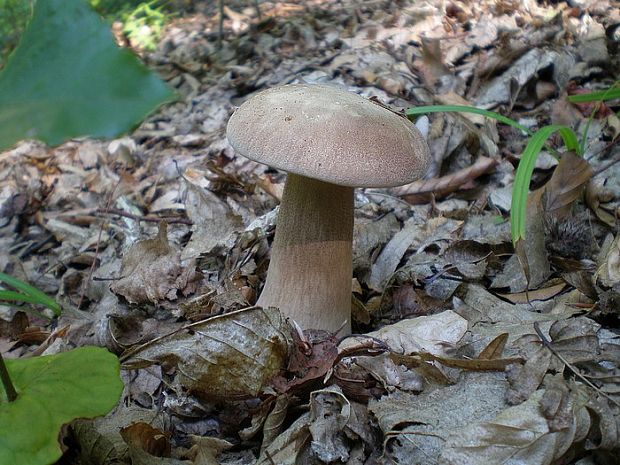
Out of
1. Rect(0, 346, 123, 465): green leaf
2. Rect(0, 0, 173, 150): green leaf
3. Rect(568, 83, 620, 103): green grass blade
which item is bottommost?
Rect(568, 83, 620, 103): green grass blade

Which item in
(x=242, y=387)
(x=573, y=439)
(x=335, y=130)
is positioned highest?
(x=335, y=130)

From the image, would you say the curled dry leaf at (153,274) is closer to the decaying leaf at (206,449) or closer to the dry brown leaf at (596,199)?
the decaying leaf at (206,449)

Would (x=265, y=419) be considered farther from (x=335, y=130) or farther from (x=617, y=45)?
(x=617, y=45)

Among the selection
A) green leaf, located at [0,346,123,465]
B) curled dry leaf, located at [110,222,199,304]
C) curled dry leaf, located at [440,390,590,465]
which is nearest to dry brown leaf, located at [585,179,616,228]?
curled dry leaf, located at [440,390,590,465]

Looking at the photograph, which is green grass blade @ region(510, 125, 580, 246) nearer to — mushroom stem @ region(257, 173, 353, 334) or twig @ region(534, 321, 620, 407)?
twig @ region(534, 321, 620, 407)

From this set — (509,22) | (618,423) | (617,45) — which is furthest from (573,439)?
(509,22)

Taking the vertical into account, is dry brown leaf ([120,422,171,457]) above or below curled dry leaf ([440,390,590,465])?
below
